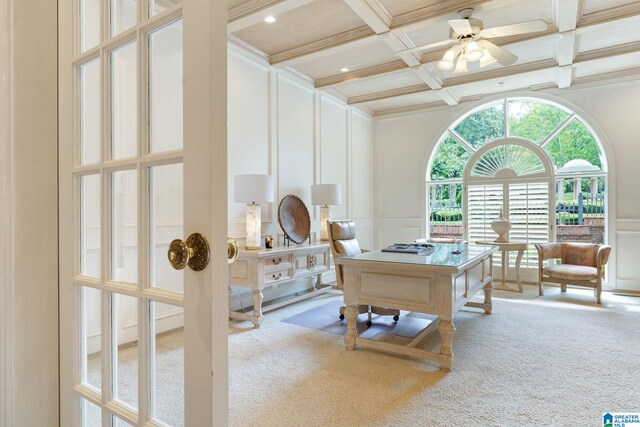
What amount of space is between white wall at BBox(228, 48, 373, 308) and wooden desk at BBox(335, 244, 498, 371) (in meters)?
1.61

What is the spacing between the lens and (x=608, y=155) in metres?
4.95

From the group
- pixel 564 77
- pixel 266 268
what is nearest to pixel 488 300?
pixel 266 268

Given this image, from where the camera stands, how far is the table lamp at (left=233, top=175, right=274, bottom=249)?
342 cm

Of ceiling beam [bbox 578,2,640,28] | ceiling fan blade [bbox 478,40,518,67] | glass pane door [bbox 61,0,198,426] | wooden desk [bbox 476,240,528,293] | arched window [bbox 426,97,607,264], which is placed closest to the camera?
glass pane door [bbox 61,0,198,426]

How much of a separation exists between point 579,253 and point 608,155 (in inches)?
58.5

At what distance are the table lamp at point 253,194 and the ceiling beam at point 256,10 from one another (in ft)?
4.65

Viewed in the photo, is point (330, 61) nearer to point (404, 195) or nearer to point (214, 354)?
point (404, 195)

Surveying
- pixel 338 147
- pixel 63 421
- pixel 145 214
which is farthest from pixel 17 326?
pixel 338 147

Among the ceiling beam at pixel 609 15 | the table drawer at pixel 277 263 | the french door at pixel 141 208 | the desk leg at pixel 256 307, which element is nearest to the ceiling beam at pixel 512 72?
the ceiling beam at pixel 609 15

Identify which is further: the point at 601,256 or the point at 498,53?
the point at 601,256

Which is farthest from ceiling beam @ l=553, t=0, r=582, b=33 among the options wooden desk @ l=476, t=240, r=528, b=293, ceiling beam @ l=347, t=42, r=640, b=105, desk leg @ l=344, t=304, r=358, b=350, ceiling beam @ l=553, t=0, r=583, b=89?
desk leg @ l=344, t=304, r=358, b=350

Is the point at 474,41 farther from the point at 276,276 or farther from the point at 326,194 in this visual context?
the point at 276,276

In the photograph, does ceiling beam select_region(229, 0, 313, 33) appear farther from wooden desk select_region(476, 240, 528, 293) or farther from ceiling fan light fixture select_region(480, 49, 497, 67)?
wooden desk select_region(476, 240, 528, 293)

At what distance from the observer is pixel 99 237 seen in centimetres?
99
